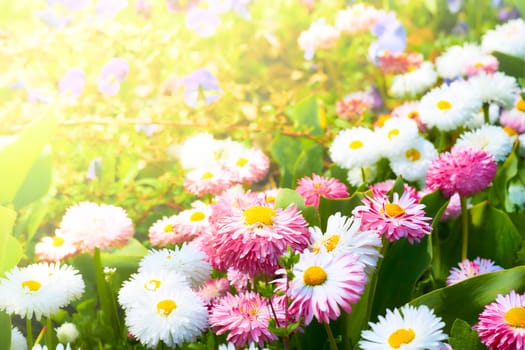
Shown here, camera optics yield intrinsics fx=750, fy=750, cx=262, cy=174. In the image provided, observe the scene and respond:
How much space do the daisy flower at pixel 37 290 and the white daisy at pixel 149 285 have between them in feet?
0.32

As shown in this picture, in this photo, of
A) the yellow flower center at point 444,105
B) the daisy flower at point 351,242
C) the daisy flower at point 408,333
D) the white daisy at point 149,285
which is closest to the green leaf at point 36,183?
the white daisy at point 149,285

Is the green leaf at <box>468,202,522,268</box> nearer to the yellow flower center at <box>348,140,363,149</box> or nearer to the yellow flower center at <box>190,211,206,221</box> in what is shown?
the yellow flower center at <box>348,140,363,149</box>

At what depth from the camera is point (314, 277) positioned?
0.86m

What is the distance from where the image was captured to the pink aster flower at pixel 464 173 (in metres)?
1.23

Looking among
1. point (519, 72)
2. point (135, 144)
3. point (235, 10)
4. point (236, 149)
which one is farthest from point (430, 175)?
point (235, 10)

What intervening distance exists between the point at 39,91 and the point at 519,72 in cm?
133

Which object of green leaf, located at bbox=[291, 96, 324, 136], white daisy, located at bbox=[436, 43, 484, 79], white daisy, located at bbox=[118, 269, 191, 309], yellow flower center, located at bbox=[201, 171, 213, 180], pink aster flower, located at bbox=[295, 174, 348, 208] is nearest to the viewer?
white daisy, located at bbox=[118, 269, 191, 309]

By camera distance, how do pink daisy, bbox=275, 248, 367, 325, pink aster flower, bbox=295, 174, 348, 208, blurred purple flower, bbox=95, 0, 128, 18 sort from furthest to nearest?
blurred purple flower, bbox=95, 0, 128, 18, pink aster flower, bbox=295, 174, 348, 208, pink daisy, bbox=275, 248, 367, 325

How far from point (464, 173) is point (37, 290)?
0.69 meters

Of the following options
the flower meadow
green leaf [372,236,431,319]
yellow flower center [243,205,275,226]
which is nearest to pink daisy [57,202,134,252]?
the flower meadow

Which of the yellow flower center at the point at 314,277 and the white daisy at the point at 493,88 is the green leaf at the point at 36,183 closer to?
the yellow flower center at the point at 314,277

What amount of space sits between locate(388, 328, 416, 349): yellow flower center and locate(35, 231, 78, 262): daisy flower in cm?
Answer: 69

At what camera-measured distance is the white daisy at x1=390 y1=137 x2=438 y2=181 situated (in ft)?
4.80

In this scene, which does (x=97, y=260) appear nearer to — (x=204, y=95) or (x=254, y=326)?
(x=254, y=326)
